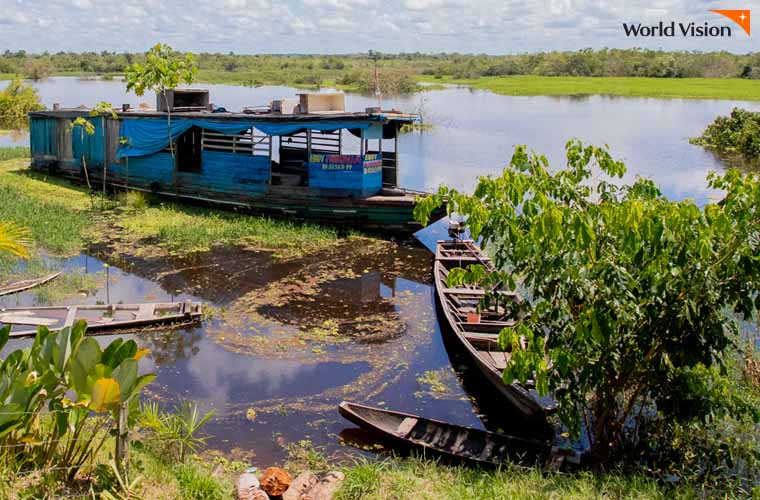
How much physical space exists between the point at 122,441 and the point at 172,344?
13.6ft

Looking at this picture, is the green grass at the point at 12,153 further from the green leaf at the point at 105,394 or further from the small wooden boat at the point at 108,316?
the green leaf at the point at 105,394

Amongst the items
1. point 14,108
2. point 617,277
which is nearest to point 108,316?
point 617,277

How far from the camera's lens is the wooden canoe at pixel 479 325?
671cm

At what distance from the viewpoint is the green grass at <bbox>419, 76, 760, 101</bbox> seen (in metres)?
47.3

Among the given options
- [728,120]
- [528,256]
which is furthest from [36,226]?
[728,120]

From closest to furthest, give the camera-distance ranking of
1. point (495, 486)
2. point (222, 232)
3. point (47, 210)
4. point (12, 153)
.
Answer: point (495, 486) → point (222, 232) → point (47, 210) → point (12, 153)

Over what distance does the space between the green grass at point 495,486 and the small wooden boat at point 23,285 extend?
6.33 metres

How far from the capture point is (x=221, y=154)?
14.9m

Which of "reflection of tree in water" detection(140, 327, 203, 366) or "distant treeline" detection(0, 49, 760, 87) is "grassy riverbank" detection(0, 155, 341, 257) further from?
"distant treeline" detection(0, 49, 760, 87)

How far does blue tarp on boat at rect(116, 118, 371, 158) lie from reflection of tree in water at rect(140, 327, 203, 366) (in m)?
5.57

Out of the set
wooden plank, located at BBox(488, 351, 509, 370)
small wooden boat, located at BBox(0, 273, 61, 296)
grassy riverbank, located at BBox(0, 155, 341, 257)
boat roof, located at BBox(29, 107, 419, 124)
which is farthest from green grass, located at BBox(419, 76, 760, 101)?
small wooden boat, located at BBox(0, 273, 61, 296)

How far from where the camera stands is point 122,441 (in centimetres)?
462

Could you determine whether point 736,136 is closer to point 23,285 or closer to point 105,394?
point 23,285

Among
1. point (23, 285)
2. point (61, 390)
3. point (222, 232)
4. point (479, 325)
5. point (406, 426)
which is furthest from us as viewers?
point (222, 232)
